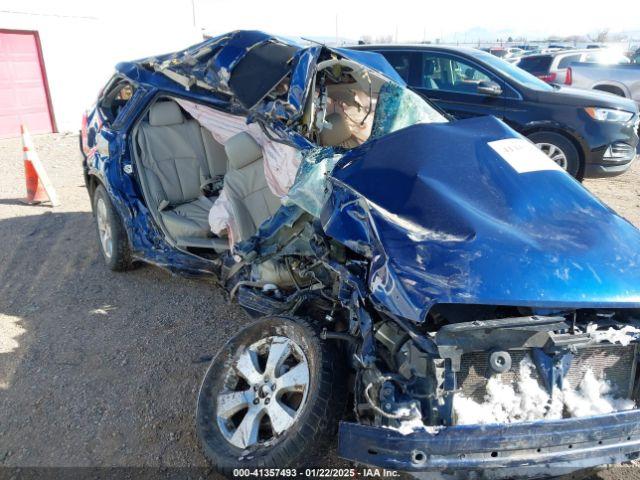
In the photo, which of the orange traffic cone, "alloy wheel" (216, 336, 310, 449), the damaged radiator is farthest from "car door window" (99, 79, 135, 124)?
the damaged radiator

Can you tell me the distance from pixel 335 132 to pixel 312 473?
2297 millimetres

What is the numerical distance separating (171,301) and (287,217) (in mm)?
1716

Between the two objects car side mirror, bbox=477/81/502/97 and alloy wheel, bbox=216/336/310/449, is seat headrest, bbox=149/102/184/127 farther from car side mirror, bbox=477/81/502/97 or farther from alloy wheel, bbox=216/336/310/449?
car side mirror, bbox=477/81/502/97

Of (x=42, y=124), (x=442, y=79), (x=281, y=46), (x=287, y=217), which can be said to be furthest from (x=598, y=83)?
(x=42, y=124)

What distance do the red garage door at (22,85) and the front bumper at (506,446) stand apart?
510 inches

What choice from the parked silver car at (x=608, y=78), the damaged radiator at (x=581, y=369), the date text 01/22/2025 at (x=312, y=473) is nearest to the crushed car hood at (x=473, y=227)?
the damaged radiator at (x=581, y=369)

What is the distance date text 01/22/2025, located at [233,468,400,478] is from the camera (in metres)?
2.25

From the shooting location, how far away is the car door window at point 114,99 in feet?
15.2

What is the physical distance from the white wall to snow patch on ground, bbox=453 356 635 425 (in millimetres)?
12453

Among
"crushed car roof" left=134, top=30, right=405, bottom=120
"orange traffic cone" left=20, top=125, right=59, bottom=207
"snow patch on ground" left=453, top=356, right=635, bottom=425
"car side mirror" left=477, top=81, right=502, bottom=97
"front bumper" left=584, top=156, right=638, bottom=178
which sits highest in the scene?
"crushed car roof" left=134, top=30, right=405, bottom=120

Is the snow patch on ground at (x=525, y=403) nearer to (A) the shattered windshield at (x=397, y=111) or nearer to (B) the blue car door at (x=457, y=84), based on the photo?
(A) the shattered windshield at (x=397, y=111)

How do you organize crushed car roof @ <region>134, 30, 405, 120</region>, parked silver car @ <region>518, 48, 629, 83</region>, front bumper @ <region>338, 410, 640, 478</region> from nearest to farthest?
front bumper @ <region>338, 410, 640, 478</region> → crushed car roof @ <region>134, 30, 405, 120</region> → parked silver car @ <region>518, 48, 629, 83</region>

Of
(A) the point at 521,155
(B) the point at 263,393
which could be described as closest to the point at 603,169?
(A) the point at 521,155

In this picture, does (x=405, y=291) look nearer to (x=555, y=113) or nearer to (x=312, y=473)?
(x=312, y=473)
